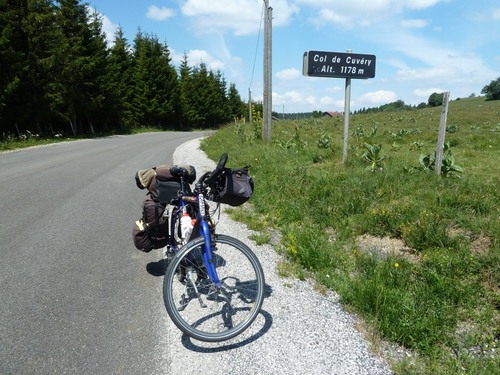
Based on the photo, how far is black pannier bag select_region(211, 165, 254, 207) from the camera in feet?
10.2

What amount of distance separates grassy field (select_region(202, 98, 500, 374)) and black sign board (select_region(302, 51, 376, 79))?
5.62 feet

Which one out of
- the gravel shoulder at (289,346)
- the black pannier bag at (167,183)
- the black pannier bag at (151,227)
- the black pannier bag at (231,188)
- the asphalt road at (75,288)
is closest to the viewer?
the gravel shoulder at (289,346)

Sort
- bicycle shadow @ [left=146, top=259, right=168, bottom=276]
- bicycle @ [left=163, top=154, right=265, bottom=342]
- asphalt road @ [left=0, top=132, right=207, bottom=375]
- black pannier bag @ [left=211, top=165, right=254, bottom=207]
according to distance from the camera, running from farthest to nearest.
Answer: bicycle shadow @ [left=146, top=259, right=168, bottom=276] < black pannier bag @ [left=211, top=165, right=254, bottom=207] < bicycle @ [left=163, top=154, right=265, bottom=342] < asphalt road @ [left=0, top=132, right=207, bottom=375]

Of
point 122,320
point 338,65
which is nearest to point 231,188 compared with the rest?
point 122,320

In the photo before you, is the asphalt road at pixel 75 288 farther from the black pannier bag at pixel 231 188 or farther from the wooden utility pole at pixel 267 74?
the wooden utility pole at pixel 267 74

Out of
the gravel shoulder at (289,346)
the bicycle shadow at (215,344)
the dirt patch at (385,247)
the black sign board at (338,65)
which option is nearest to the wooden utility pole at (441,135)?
the black sign board at (338,65)

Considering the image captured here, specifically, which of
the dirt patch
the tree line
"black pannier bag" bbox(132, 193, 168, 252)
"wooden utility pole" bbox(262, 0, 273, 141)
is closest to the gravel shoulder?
"black pannier bag" bbox(132, 193, 168, 252)

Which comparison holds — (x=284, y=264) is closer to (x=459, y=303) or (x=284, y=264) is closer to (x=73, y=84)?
(x=459, y=303)

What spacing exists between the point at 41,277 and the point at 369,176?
578 centimetres

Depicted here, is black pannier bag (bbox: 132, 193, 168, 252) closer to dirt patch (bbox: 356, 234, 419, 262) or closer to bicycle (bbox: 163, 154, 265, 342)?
bicycle (bbox: 163, 154, 265, 342)

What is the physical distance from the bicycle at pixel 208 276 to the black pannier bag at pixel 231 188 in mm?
42

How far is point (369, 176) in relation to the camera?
6934mm

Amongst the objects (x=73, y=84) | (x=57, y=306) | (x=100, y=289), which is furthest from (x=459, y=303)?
(x=73, y=84)

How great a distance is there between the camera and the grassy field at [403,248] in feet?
9.05
